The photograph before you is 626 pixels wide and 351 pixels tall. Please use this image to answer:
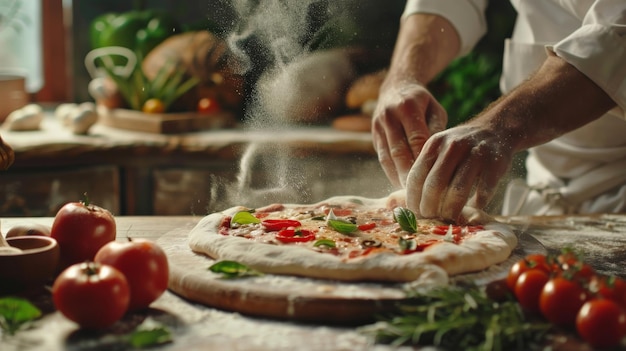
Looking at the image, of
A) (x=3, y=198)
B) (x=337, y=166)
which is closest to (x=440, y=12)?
(x=337, y=166)

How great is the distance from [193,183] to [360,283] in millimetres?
2159

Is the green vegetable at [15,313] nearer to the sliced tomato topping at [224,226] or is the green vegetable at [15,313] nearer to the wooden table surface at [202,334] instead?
the wooden table surface at [202,334]

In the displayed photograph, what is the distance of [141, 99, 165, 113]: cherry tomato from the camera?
12.4 feet

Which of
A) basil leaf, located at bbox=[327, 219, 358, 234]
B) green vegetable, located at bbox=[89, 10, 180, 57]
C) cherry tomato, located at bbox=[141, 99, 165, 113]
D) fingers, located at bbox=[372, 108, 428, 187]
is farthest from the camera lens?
green vegetable, located at bbox=[89, 10, 180, 57]

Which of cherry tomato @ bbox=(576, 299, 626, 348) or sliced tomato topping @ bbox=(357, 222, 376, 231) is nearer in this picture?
cherry tomato @ bbox=(576, 299, 626, 348)

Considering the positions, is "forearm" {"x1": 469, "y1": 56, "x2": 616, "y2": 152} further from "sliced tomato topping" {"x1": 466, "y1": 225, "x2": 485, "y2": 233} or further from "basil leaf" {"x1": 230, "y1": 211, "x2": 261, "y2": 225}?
"basil leaf" {"x1": 230, "y1": 211, "x2": 261, "y2": 225}

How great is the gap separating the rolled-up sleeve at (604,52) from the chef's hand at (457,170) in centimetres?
32

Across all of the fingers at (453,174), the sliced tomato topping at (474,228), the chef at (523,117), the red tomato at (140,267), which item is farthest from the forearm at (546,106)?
the red tomato at (140,267)

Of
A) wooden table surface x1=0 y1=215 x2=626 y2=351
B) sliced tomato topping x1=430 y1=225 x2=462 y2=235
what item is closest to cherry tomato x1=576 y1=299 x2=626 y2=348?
wooden table surface x1=0 y1=215 x2=626 y2=351

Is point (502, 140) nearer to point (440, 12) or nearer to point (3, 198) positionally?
point (440, 12)

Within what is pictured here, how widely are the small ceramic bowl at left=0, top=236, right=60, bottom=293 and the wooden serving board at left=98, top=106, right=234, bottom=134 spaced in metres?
2.09

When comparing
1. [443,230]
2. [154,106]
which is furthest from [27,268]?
[154,106]

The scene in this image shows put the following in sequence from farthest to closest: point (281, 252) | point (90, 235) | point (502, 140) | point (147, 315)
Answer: point (502, 140) → point (90, 235) → point (281, 252) → point (147, 315)

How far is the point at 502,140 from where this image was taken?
194 centimetres
